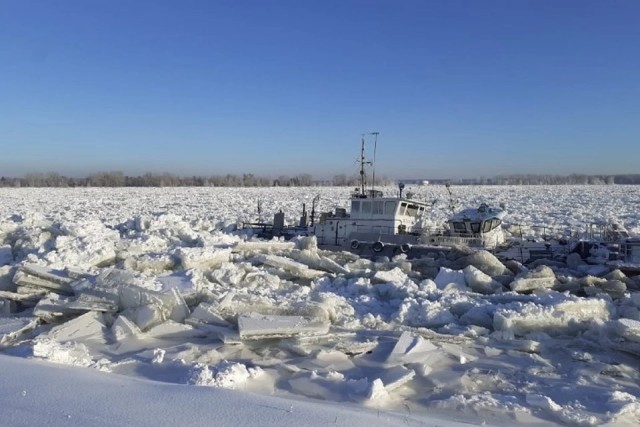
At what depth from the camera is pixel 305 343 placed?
780cm

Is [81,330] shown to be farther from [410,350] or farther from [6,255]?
[6,255]

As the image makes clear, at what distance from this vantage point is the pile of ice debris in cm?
639

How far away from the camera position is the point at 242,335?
7.64 metres

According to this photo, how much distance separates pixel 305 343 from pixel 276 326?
18.8 inches

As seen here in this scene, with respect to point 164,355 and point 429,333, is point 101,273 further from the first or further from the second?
point 429,333

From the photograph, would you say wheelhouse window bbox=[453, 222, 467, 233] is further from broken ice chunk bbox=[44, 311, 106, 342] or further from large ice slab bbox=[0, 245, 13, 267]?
large ice slab bbox=[0, 245, 13, 267]

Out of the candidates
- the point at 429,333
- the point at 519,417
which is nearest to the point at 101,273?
the point at 429,333

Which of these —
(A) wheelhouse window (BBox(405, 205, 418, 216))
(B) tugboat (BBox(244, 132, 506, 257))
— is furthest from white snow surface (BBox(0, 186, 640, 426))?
(A) wheelhouse window (BBox(405, 205, 418, 216))

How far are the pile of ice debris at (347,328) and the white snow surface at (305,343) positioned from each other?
30 millimetres

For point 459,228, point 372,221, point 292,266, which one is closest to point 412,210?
point 372,221

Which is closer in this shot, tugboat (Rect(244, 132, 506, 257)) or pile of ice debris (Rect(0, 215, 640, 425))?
pile of ice debris (Rect(0, 215, 640, 425))

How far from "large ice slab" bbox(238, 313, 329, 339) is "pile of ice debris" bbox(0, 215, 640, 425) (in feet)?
0.07

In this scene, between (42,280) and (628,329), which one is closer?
(628,329)

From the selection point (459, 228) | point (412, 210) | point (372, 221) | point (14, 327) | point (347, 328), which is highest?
point (412, 210)
